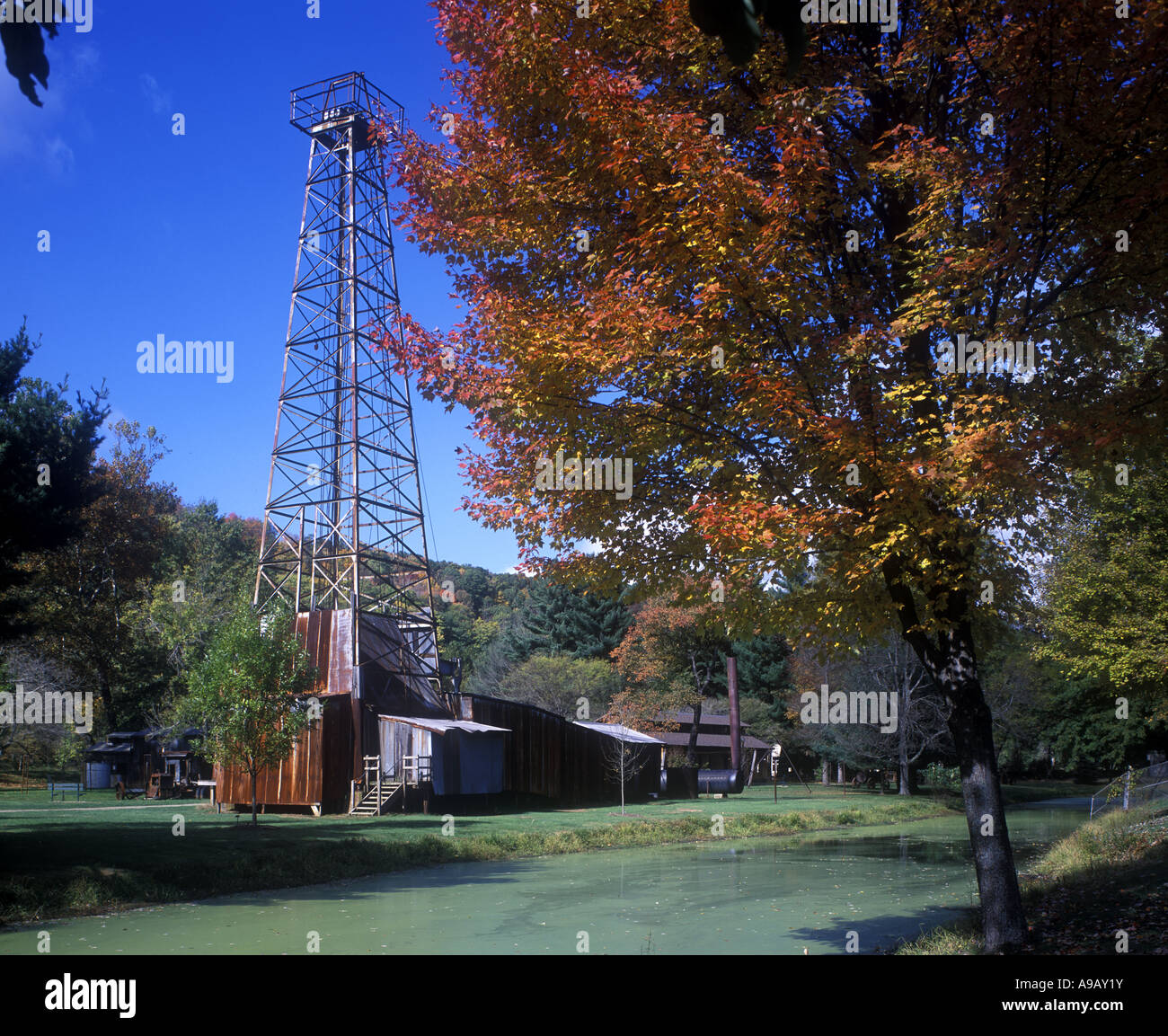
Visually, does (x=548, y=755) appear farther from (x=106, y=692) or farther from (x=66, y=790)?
(x=66, y=790)

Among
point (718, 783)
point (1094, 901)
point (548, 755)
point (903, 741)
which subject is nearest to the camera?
point (1094, 901)

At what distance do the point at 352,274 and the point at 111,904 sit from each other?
84.0 ft

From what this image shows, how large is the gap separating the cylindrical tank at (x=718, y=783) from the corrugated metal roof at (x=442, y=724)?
19.3 meters

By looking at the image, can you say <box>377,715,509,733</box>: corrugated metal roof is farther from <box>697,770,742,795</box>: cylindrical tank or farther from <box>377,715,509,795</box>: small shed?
<box>697,770,742,795</box>: cylindrical tank

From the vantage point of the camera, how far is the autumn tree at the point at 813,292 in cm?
782

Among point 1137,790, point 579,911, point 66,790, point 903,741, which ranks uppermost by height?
point 579,911

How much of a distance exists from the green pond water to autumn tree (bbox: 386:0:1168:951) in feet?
19.3

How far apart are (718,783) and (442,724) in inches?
919

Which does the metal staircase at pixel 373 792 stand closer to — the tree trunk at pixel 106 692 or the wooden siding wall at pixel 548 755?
the wooden siding wall at pixel 548 755

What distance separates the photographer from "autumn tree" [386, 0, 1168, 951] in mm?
7824

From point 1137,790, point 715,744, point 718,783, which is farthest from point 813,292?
point 715,744

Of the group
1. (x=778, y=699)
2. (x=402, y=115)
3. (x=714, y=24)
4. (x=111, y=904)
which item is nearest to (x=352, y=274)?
(x=402, y=115)

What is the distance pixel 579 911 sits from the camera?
641 inches

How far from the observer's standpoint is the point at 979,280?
8.40m
